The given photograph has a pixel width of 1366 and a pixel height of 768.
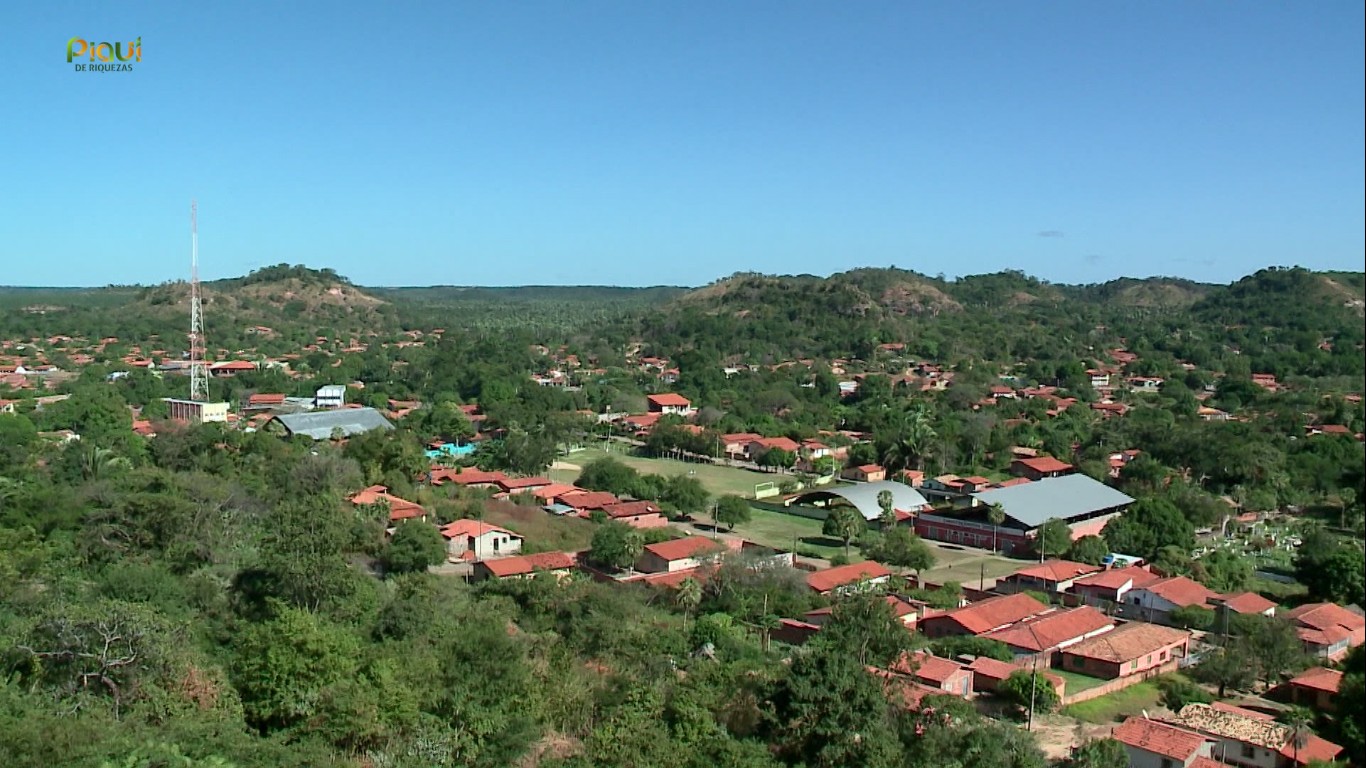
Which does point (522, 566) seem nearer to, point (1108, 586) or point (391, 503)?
point (391, 503)

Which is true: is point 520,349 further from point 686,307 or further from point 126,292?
point 126,292

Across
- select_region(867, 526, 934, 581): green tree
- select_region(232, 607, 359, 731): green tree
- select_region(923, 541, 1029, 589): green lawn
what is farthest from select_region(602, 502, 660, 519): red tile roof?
select_region(232, 607, 359, 731): green tree

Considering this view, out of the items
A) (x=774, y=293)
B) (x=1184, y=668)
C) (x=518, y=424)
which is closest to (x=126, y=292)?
(x=774, y=293)

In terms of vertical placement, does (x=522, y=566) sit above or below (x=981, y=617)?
above

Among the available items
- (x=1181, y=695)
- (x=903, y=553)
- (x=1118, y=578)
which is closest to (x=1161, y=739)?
(x=1181, y=695)

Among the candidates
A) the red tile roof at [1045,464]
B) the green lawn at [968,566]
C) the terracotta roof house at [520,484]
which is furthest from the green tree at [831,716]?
the red tile roof at [1045,464]

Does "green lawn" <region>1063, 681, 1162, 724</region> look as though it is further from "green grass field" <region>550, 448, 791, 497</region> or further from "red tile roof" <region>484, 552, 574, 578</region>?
"green grass field" <region>550, 448, 791, 497</region>
